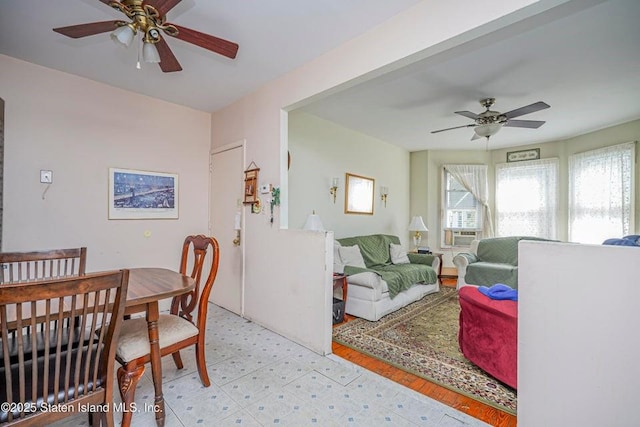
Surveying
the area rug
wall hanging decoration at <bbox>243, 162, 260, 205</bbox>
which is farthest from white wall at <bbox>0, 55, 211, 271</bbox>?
the area rug

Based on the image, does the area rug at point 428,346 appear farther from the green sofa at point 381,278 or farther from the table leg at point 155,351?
the table leg at point 155,351

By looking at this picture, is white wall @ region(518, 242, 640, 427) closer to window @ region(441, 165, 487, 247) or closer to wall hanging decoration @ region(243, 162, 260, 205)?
wall hanging decoration @ region(243, 162, 260, 205)

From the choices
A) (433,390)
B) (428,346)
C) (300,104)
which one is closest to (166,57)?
(300,104)

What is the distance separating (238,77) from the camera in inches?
112

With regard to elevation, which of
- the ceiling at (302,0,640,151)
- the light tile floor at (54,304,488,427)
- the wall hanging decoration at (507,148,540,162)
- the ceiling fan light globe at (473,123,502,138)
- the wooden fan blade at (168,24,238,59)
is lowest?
the light tile floor at (54,304,488,427)

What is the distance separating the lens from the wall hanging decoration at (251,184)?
310 centimetres

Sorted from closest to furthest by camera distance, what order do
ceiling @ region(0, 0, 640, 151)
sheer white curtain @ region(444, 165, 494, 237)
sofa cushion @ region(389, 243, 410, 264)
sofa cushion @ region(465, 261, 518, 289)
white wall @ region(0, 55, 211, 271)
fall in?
ceiling @ region(0, 0, 640, 151), white wall @ region(0, 55, 211, 271), sofa cushion @ region(465, 261, 518, 289), sofa cushion @ region(389, 243, 410, 264), sheer white curtain @ region(444, 165, 494, 237)

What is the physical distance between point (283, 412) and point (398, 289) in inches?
88.1

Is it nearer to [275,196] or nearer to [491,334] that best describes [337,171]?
[275,196]

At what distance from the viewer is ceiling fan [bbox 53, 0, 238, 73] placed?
1.50 m

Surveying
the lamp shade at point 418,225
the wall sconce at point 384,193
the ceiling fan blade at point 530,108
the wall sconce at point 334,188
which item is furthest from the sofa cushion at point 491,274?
the wall sconce at point 334,188

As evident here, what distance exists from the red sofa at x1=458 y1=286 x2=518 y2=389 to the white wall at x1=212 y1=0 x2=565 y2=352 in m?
1.14

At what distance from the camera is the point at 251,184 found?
10.3ft

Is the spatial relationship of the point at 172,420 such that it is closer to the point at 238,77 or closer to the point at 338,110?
the point at 238,77
